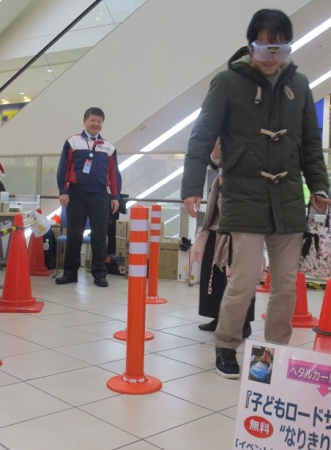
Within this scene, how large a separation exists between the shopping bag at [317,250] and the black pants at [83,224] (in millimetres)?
2968

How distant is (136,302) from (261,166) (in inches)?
30.8

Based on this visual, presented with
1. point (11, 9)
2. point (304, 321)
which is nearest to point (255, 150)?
point (304, 321)

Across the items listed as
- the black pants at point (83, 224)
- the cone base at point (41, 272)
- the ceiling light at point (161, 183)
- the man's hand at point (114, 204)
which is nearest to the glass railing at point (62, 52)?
the ceiling light at point (161, 183)

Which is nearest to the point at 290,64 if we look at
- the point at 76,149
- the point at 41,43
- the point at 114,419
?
the point at 114,419

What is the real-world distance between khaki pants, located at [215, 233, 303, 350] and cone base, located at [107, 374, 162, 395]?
419mm

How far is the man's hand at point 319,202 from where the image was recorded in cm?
228

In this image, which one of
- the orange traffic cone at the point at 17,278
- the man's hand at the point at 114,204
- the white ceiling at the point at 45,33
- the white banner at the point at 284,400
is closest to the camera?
the white banner at the point at 284,400

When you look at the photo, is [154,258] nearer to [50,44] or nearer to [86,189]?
[86,189]

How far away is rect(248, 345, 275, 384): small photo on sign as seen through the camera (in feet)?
4.47

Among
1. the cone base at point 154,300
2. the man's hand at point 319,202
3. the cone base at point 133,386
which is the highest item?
the man's hand at point 319,202

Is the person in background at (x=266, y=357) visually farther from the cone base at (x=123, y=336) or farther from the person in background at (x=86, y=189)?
the person in background at (x=86, y=189)

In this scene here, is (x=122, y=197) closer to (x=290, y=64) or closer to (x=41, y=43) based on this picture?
(x=290, y=64)

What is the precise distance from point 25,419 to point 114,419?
0.31 m

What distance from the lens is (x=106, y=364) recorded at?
8.34ft
